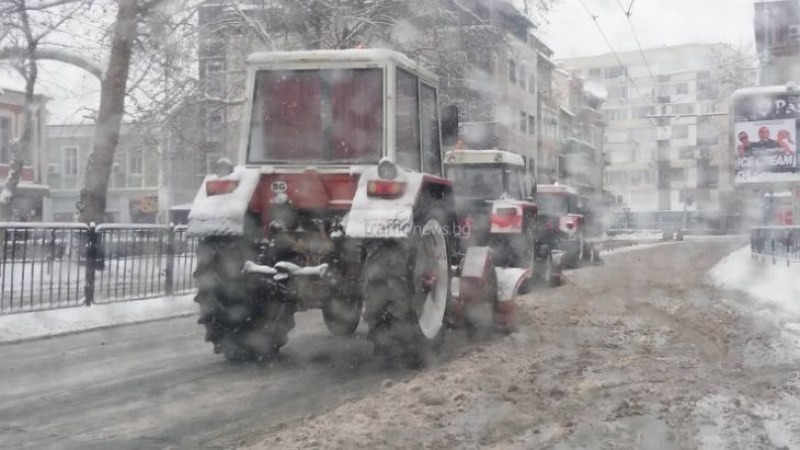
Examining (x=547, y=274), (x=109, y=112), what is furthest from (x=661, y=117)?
(x=109, y=112)

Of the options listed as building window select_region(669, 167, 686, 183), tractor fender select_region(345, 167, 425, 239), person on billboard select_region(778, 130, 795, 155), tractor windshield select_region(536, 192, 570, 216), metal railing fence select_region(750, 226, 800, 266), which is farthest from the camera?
tractor windshield select_region(536, 192, 570, 216)

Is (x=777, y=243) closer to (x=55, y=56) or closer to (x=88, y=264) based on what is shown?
(x=88, y=264)

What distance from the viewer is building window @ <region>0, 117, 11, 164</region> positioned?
113 ft

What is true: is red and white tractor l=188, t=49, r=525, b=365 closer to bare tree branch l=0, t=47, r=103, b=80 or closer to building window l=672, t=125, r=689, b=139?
building window l=672, t=125, r=689, b=139

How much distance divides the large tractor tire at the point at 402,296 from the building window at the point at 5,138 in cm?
3104

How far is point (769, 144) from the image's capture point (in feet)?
69.1

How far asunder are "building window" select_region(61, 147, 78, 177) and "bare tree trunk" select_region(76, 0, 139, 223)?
21897 millimetres

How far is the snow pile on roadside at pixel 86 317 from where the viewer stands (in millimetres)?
9953

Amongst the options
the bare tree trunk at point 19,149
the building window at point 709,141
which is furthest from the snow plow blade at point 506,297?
the bare tree trunk at point 19,149

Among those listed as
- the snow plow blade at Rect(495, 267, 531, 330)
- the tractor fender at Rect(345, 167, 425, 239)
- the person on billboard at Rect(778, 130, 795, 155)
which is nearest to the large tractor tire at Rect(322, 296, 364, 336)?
the tractor fender at Rect(345, 167, 425, 239)

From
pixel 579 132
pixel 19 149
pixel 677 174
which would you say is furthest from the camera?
pixel 19 149

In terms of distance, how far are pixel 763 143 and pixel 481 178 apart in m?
10.1

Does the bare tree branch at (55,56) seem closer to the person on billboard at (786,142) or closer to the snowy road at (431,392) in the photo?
the snowy road at (431,392)

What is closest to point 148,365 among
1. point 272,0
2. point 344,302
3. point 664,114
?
point 344,302
